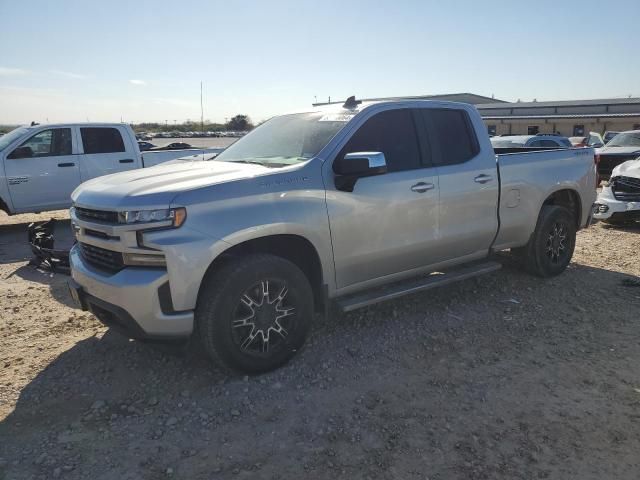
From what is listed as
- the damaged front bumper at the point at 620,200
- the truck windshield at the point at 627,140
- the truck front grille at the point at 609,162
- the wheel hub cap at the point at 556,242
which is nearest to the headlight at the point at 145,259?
the wheel hub cap at the point at 556,242

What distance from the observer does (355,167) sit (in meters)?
3.85

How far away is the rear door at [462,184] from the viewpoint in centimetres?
479

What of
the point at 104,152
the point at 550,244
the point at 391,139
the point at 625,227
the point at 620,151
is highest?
the point at 104,152

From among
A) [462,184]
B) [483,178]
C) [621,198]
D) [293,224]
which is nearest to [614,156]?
[621,198]

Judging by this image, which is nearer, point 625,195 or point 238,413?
point 238,413

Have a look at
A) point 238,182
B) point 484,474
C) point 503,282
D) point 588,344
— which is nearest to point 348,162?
point 238,182

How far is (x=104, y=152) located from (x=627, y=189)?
9.65m

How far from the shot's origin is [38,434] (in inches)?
125

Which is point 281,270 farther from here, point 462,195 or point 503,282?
point 503,282

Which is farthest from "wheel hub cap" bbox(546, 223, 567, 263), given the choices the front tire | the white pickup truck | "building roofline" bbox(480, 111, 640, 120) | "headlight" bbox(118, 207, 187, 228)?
"building roofline" bbox(480, 111, 640, 120)

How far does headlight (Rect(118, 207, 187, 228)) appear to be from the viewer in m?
3.31

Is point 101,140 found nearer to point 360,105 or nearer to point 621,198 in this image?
point 360,105

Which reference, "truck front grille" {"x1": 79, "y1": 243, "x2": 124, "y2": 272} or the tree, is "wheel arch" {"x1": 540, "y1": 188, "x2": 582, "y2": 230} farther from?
the tree

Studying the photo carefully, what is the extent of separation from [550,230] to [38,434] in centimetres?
535
